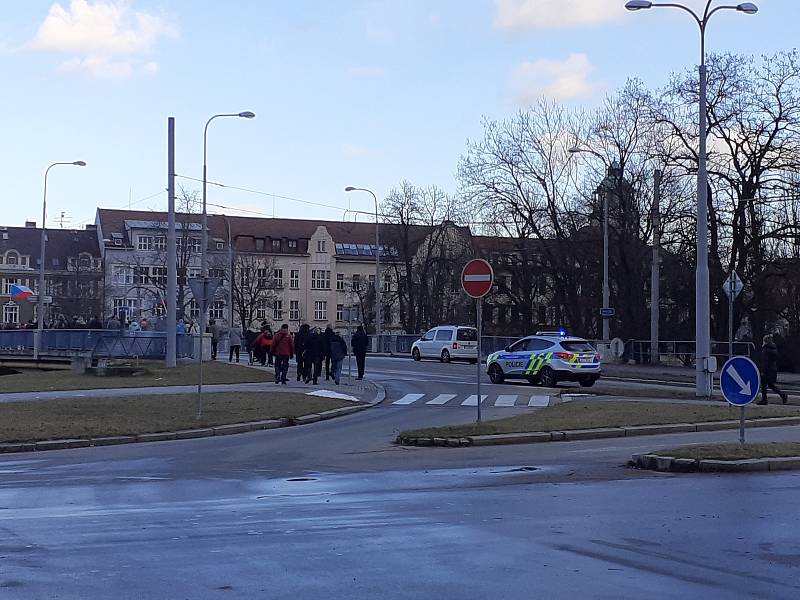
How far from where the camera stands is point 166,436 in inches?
755

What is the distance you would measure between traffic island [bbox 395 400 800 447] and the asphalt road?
1.37 m

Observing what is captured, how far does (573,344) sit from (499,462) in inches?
716

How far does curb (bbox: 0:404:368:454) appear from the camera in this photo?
17656 mm

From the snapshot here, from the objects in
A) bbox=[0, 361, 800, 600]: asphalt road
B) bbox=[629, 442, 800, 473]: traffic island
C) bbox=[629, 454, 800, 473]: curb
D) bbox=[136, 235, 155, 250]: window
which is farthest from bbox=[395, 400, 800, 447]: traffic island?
bbox=[136, 235, 155, 250]: window

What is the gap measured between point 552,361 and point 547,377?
0.54 metres

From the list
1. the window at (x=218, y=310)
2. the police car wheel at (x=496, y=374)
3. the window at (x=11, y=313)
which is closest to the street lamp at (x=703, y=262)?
the police car wheel at (x=496, y=374)

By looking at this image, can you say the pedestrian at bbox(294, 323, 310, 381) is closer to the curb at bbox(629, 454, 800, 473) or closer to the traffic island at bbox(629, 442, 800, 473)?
the traffic island at bbox(629, 442, 800, 473)

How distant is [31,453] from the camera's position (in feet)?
56.6

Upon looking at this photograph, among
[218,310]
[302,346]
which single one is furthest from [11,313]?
[302,346]

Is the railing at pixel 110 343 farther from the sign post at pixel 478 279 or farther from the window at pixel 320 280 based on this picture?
the window at pixel 320 280

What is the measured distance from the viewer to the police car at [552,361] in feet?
106

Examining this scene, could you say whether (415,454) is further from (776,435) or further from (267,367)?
(267,367)

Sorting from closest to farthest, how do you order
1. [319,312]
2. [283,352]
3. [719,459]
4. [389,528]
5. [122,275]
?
1. [389,528]
2. [719,459]
3. [283,352]
4. [122,275]
5. [319,312]

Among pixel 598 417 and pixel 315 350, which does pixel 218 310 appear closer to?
pixel 315 350
